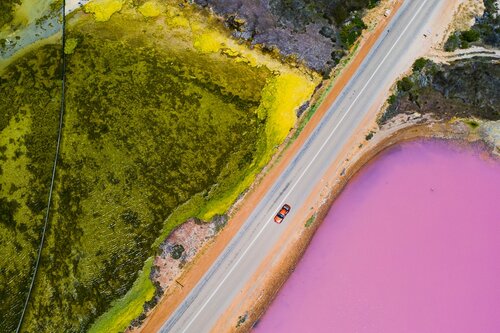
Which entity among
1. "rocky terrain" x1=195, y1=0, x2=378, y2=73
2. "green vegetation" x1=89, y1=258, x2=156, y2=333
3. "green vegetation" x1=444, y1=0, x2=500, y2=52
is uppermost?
"green vegetation" x1=444, y1=0, x2=500, y2=52

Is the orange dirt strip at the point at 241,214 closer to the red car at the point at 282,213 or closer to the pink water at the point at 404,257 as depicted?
the red car at the point at 282,213

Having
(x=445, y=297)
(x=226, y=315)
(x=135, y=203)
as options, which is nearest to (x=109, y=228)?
(x=135, y=203)

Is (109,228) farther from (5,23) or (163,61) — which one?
(5,23)

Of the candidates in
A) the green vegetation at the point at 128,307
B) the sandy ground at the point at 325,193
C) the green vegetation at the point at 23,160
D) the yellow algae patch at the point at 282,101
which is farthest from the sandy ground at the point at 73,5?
the sandy ground at the point at 325,193

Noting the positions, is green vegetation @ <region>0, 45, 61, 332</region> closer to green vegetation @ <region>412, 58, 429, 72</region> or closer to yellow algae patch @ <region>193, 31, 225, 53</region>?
yellow algae patch @ <region>193, 31, 225, 53</region>

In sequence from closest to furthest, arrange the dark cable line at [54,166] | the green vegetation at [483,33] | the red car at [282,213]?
1. the dark cable line at [54,166]
2. the red car at [282,213]
3. the green vegetation at [483,33]

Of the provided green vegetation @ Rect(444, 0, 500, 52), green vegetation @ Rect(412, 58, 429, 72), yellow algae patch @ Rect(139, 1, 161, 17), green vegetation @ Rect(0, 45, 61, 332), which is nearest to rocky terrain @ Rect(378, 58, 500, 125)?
green vegetation @ Rect(412, 58, 429, 72)

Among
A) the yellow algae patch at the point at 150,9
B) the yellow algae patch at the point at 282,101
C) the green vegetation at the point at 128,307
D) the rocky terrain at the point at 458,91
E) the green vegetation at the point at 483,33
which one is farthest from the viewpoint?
the green vegetation at the point at 483,33
